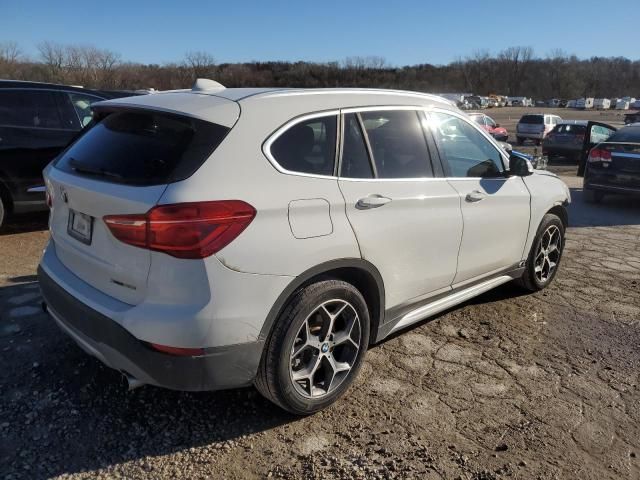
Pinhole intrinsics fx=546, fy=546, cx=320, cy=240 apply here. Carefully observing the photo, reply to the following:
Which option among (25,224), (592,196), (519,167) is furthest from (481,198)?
(592,196)

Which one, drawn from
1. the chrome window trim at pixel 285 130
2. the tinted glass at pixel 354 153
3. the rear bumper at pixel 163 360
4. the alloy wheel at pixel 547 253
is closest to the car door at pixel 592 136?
the alloy wheel at pixel 547 253

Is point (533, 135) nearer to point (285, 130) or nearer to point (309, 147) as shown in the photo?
point (309, 147)

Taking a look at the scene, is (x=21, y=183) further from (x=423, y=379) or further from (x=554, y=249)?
(x=554, y=249)

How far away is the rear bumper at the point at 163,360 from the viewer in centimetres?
244

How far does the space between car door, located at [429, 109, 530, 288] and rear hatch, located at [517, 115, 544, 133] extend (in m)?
27.1

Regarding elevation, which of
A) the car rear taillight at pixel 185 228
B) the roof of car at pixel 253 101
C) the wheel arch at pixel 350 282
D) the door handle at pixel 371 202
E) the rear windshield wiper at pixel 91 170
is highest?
the roof of car at pixel 253 101

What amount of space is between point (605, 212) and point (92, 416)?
8.94 m

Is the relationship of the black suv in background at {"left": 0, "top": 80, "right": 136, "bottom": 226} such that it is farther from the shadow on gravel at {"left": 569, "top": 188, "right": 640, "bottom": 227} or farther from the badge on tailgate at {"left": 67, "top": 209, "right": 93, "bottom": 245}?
the shadow on gravel at {"left": 569, "top": 188, "right": 640, "bottom": 227}

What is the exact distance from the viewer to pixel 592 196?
1040 cm

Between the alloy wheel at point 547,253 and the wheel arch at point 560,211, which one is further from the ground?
the wheel arch at point 560,211

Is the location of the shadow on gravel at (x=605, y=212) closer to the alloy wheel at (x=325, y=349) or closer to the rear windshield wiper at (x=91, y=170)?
the alloy wheel at (x=325, y=349)

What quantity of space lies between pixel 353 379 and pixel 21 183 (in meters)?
4.74

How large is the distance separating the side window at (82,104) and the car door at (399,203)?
470 cm

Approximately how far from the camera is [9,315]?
13.3ft
